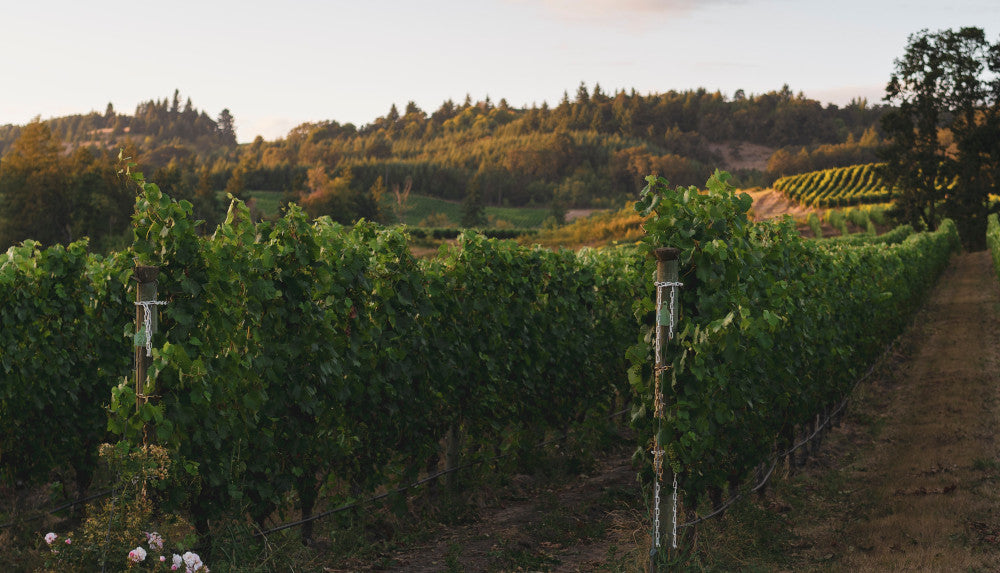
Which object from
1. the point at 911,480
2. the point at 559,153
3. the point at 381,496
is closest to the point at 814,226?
the point at 911,480

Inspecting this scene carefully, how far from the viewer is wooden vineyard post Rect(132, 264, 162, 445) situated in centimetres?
486

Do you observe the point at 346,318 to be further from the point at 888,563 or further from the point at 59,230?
the point at 59,230

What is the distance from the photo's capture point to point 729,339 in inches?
209

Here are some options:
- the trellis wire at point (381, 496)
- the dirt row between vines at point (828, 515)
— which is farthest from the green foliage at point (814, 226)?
the trellis wire at point (381, 496)

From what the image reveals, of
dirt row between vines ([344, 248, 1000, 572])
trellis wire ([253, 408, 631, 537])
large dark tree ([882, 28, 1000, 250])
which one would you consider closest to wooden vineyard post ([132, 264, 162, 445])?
trellis wire ([253, 408, 631, 537])

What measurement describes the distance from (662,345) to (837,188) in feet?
345

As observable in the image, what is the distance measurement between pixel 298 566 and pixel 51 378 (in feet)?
12.0

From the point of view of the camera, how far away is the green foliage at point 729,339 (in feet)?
18.0

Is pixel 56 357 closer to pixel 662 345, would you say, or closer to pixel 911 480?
pixel 662 345

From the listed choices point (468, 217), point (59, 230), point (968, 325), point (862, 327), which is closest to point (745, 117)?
point (468, 217)

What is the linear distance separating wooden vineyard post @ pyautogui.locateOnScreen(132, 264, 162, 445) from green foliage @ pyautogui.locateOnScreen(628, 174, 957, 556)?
3136mm

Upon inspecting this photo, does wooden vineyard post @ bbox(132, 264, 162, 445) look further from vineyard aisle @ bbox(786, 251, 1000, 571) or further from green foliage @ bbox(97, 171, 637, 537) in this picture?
vineyard aisle @ bbox(786, 251, 1000, 571)

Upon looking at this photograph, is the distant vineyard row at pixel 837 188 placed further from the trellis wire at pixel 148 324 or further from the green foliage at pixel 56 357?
the trellis wire at pixel 148 324

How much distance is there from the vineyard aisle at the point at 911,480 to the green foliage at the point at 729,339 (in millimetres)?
824
